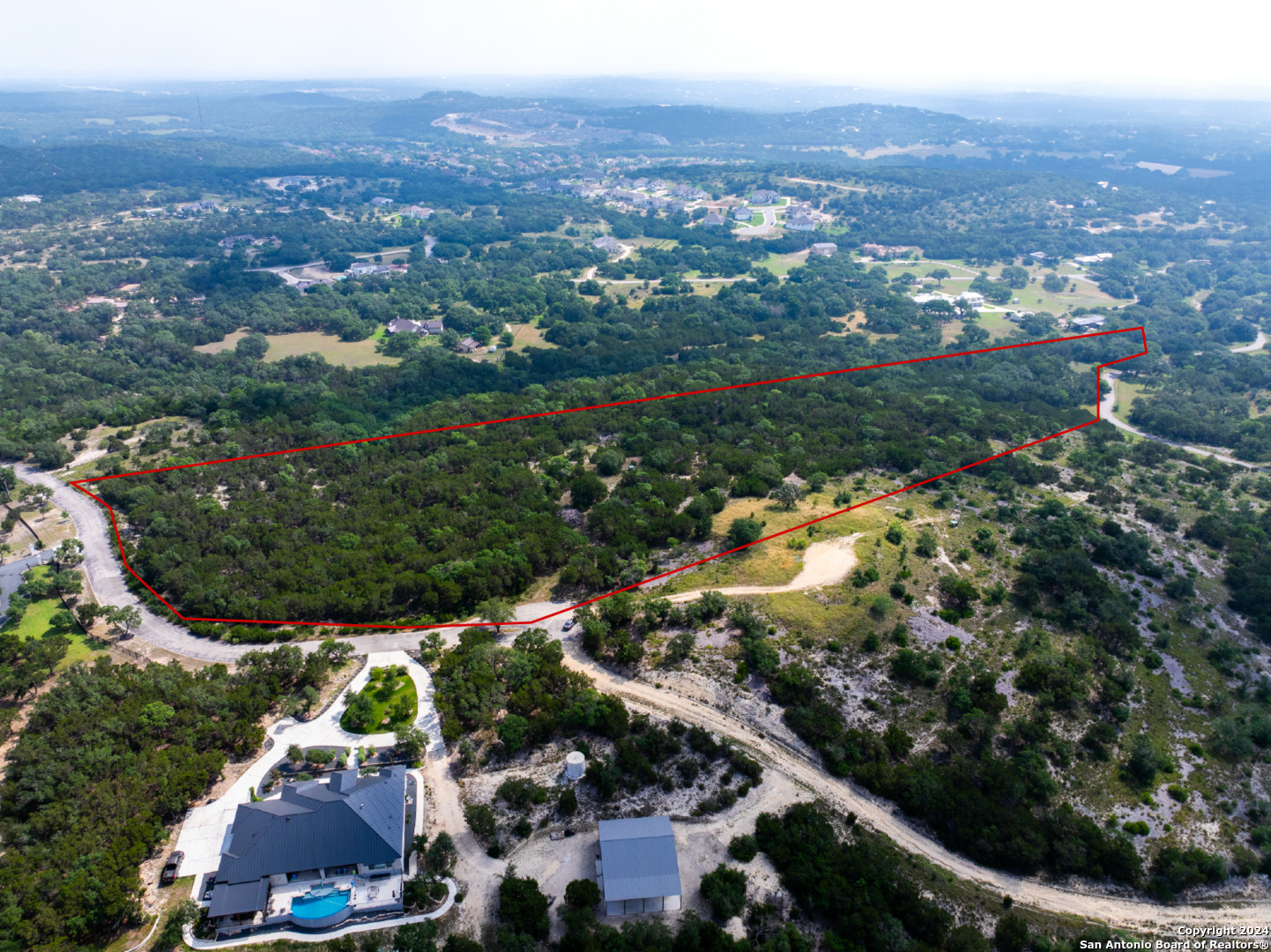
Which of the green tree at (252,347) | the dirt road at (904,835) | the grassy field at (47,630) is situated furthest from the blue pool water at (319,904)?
the green tree at (252,347)

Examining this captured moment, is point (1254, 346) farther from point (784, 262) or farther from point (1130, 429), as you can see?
point (784, 262)

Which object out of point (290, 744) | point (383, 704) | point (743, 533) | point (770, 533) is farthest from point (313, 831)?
point (770, 533)

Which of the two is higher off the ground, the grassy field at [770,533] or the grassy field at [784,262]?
the grassy field at [784,262]

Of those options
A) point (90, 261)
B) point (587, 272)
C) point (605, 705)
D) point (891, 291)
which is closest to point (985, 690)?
point (605, 705)

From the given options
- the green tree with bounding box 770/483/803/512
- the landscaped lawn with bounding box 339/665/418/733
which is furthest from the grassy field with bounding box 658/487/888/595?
the landscaped lawn with bounding box 339/665/418/733

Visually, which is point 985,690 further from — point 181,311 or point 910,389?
point 181,311

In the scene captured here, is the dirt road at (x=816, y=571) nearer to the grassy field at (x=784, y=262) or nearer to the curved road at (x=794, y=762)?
the curved road at (x=794, y=762)
